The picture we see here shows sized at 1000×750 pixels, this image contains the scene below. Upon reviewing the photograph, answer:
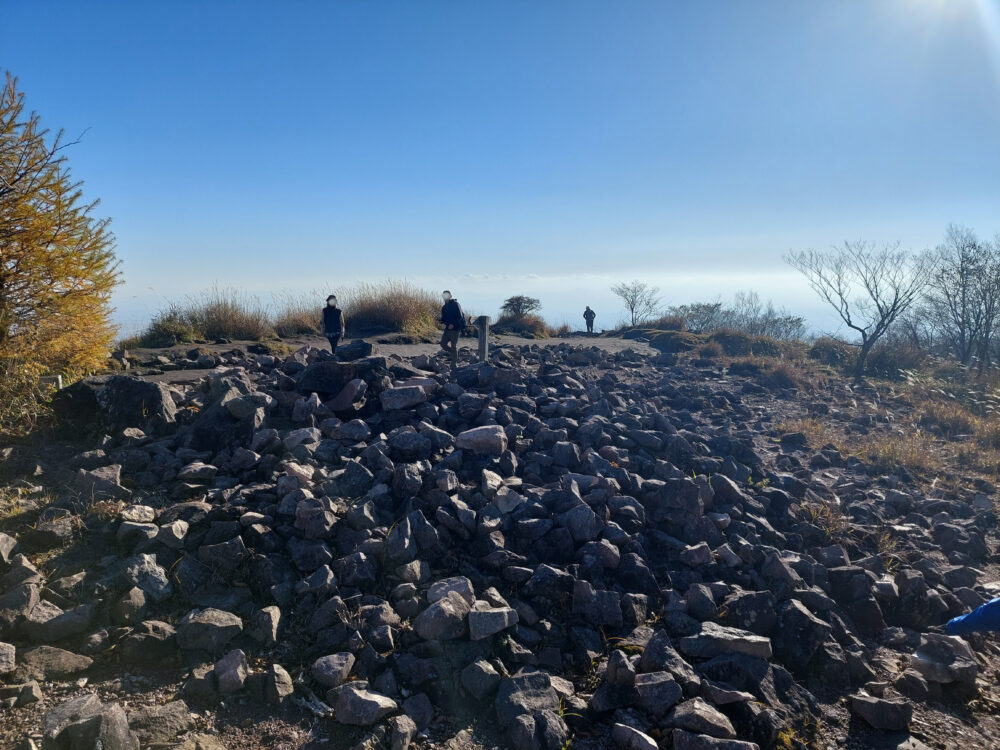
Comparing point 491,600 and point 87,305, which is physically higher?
point 87,305

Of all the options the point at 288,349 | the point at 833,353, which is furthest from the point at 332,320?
the point at 833,353

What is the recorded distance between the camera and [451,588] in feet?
12.7

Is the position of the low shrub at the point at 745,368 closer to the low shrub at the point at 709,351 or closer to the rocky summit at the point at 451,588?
the low shrub at the point at 709,351

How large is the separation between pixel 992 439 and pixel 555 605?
970 centimetres

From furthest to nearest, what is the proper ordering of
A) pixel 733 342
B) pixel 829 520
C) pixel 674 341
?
pixel 674 341
pixel 733 342
pixel 829 520

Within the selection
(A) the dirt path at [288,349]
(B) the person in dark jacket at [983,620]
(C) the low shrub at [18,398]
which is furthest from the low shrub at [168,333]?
(B) the person in dark jacket at [983,620]

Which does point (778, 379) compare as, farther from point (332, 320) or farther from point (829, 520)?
point (332, 320)

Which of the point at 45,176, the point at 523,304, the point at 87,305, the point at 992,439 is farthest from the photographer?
the point at 523,304

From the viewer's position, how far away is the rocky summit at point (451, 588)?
311 centimetres

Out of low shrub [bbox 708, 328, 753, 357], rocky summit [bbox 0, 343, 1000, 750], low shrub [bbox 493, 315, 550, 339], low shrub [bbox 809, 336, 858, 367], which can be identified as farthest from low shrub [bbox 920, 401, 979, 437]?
low shrub [bbox 493, 315, 550, 339]

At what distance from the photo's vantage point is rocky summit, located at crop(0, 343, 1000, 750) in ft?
10.2

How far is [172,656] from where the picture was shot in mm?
3342

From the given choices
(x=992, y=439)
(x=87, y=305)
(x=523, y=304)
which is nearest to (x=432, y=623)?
(x=87, y=305)

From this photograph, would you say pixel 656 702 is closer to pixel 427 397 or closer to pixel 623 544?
pixel 623 544
